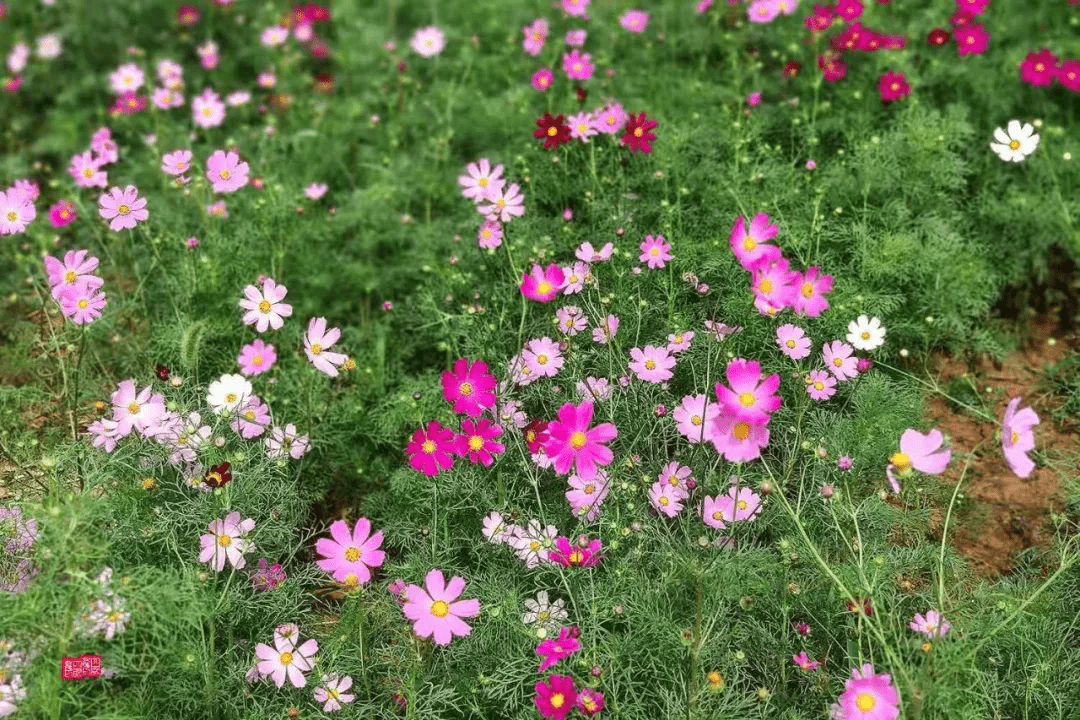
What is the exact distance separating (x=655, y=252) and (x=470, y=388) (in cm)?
76

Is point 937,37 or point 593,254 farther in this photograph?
point 937,37

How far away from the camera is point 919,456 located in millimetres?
1964

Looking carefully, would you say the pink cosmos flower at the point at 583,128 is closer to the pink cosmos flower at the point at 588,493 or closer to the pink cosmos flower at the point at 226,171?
the pink cosmos flower at the point at 226,171

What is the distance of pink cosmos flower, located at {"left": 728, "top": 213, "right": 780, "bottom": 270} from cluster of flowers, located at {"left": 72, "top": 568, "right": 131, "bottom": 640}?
1.53 metres

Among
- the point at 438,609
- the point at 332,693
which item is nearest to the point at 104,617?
the point at 332,693

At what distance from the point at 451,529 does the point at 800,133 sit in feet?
6.19

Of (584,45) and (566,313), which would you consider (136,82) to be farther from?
(566,313)

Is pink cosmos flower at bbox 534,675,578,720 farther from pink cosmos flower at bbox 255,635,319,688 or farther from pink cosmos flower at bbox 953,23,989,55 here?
pink cosmos flower at bbox 953,23,989,55

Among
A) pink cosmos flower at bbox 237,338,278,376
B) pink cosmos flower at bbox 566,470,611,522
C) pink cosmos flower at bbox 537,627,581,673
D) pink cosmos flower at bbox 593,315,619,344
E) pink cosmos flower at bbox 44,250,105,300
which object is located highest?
pink cosmos flower at bbox 44,250,105,300

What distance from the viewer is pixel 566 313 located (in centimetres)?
269

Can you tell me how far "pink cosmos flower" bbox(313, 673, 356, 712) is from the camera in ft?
7.03

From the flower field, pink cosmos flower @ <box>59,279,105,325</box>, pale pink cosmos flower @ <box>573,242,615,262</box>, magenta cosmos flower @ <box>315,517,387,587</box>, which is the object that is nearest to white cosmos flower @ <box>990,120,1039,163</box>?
the flower field

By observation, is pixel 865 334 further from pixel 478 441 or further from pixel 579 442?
pixel 478 441

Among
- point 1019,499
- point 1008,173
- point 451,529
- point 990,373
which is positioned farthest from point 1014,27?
point 451,529
